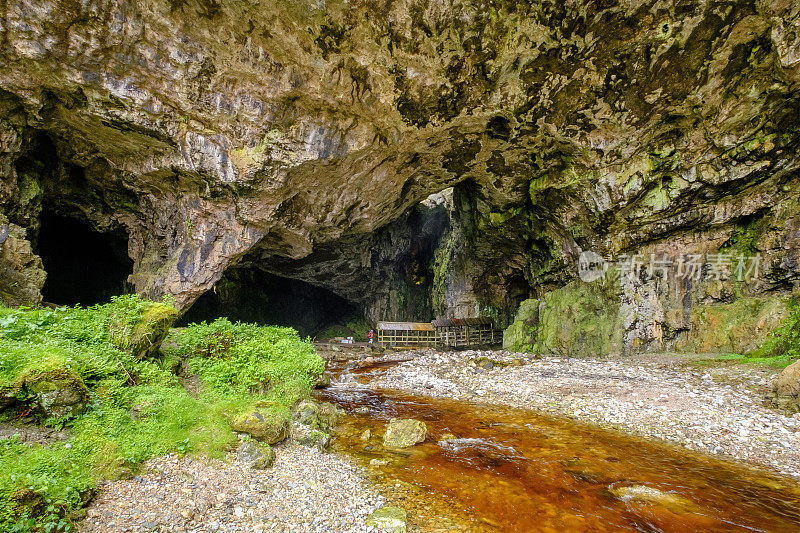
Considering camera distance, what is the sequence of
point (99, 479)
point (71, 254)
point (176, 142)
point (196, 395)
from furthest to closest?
point (71, 254) < point (176, 142) < point (196, 395) < point (99, 479)

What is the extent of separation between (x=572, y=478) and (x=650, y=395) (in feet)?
16.2

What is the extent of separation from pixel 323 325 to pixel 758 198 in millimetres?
29076

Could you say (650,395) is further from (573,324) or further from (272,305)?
(272,305)

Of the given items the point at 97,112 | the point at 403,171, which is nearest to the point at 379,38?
the point at 403,171

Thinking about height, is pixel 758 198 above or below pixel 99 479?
above

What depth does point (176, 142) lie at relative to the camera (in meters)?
12.5

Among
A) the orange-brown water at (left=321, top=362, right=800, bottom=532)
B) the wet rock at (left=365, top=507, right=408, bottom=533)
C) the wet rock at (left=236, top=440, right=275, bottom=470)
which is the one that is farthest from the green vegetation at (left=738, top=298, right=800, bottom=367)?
the wet rock at (left=236, top=440, right=275, bottom=470)

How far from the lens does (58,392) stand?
437 cm

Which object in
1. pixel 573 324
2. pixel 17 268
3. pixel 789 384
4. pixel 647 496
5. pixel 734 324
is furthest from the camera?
pixel 573 324

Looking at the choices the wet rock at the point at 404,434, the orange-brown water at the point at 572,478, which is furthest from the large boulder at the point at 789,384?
the wet rock at the point at 404,434

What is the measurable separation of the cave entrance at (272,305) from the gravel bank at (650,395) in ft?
47.0

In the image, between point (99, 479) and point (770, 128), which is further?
point (770, 128)

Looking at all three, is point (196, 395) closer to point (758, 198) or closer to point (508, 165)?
point (508, 165)

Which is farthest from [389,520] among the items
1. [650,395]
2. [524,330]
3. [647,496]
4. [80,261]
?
[80,261]
